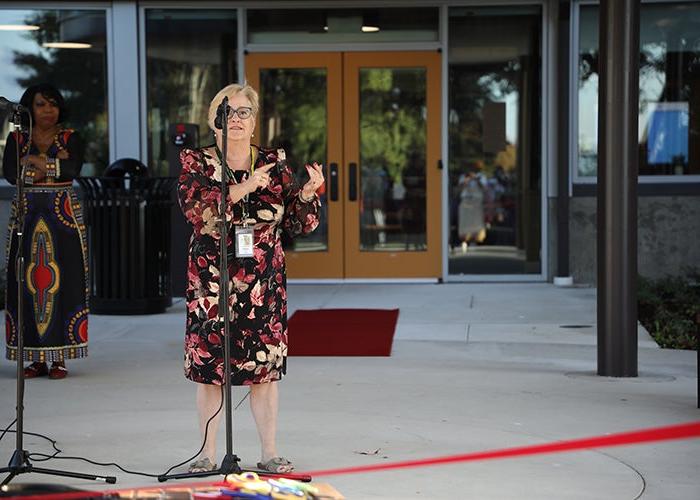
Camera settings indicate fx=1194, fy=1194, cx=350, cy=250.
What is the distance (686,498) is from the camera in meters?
5.05

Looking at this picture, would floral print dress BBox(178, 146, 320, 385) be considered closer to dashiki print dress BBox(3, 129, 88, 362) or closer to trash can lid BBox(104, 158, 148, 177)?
dashiki print dress BBox(3, 129, 88, 362)

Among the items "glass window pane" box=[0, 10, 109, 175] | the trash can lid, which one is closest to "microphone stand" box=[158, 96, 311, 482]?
the trash can lid

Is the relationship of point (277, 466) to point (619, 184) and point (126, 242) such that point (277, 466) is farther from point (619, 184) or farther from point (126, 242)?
point (126, 242)

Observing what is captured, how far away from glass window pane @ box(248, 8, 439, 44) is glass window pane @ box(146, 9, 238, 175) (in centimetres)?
45

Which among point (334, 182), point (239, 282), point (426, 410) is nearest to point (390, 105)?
point (334, 182)

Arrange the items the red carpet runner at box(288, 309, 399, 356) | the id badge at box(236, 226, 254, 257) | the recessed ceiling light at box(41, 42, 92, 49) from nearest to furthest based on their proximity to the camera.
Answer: the id badge at box(236, 226, 254, 257) → the red carpet runner at box(288, 309, 399, 356) → the recessed ceiling light at box(41, 42, 92, 49)

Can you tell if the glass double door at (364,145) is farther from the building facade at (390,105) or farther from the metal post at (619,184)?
the metal post at (619,184)

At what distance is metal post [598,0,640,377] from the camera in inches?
311

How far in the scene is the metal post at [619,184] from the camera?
7.89 metres

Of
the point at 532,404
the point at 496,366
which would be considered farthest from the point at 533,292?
the point at 532,404

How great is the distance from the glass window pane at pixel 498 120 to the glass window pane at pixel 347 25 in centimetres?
36

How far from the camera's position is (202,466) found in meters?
5.39

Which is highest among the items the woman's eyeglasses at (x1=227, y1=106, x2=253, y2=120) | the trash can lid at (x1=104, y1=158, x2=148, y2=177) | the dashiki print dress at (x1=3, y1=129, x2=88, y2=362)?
the woman's eyeglasses at (x1=227, y1=106, x2=253, y2=120)

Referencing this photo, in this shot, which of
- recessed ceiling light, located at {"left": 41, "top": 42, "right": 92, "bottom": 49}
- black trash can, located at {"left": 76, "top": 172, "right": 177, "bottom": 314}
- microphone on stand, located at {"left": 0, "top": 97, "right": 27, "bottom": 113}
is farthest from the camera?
recessed ceiling light, located at {"left": 41, "top": 42, "right": 92, "bottom": 49}
